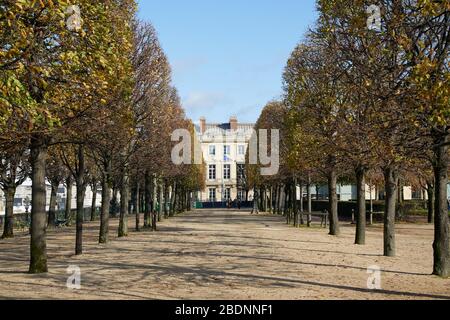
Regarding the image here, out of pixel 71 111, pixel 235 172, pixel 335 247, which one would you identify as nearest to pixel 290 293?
pixel 71 111

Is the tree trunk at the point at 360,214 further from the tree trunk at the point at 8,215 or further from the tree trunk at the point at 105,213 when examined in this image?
the tree trunk at the point at 8,215

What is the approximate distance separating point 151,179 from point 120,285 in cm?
3079

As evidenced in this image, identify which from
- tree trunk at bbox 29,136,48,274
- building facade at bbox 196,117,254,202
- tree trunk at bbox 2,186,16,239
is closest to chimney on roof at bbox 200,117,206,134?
building facade at bbox 196,117,254,202

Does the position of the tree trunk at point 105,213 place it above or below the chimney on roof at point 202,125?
below

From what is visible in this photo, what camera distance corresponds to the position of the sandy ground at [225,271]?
1307 cm

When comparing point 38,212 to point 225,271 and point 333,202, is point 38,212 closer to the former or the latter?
point 225,271

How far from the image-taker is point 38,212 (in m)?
17.1

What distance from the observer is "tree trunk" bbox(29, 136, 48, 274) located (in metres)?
16.9

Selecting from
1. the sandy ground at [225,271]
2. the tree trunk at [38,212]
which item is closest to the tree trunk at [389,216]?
the sandy ground at [225,271]

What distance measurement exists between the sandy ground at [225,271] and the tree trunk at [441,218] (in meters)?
0.50

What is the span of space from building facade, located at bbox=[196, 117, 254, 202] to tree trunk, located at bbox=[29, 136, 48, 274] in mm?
108470

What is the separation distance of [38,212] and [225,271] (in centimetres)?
550

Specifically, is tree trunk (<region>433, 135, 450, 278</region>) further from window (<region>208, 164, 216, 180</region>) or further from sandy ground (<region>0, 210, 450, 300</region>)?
window (<region>208, 164, 216, 180</region>)

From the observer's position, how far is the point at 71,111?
16391 millimetres
